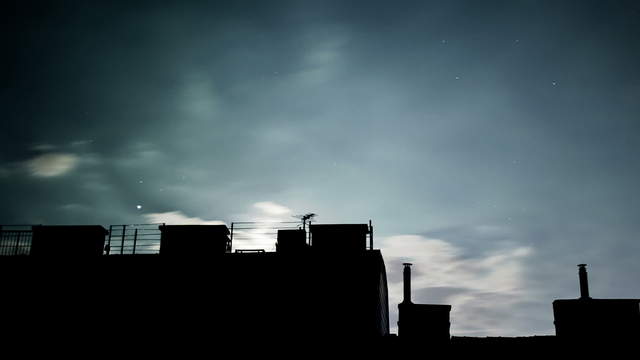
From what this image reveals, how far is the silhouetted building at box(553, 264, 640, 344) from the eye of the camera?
2042 centimetres

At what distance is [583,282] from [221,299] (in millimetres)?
20495

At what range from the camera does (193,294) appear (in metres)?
19.5

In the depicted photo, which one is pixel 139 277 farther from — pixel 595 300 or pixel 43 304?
pixel 595 300

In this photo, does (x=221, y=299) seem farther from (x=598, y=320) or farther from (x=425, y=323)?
(x=598, y=320)

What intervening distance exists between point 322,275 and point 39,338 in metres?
13.5

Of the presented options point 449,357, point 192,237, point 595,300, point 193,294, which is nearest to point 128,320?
point 193,294

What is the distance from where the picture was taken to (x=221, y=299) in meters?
19.3

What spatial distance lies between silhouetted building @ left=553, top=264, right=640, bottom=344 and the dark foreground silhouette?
2.0 inches

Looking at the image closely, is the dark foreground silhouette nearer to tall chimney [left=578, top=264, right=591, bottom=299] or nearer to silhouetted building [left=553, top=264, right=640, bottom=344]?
silhouetted building [left=553, top=264, right=640, bottom=344]

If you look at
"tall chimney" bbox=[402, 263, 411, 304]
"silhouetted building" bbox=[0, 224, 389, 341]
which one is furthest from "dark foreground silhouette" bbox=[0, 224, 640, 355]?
"tall chimney" bbox=[402, 263, 411, 304]

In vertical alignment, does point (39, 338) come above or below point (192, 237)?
below

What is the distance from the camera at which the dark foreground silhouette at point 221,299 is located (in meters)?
18.8

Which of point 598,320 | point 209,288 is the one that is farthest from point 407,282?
point 209,288

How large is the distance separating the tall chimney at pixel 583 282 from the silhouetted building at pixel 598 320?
1.56 m
